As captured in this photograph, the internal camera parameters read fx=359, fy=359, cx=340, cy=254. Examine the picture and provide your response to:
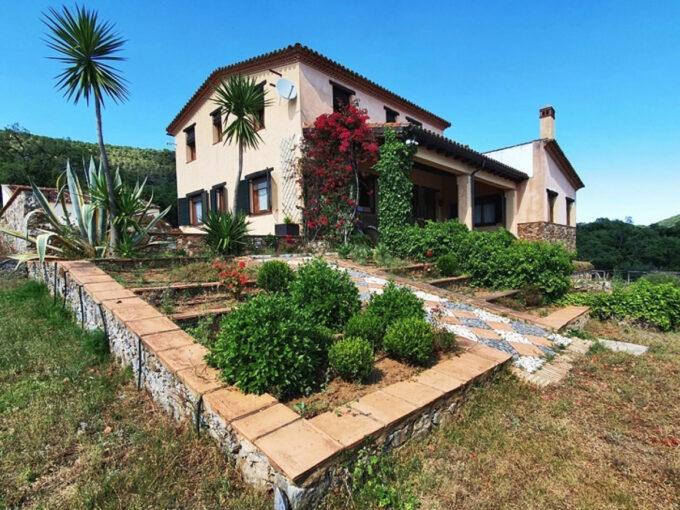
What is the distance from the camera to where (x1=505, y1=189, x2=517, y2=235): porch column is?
47.4 feet

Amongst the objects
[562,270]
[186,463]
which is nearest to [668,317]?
[562,270]

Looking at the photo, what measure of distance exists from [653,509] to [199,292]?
4.38 m

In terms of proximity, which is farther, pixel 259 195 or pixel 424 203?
pixel 424 203

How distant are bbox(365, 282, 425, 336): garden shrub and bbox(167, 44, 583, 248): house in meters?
6.26

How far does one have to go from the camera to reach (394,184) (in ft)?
29.0

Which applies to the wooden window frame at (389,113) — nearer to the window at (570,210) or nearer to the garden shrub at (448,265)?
the garden shrub at (448,265)

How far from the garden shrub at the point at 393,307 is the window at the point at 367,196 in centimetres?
747

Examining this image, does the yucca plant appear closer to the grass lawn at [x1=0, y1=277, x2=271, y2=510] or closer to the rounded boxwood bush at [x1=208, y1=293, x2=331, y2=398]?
the grass lawn at [x1=0, y1=277, x2=271, y2=510]

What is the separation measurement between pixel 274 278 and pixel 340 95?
8469 mm

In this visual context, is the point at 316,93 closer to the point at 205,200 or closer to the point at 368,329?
the point at 205,200

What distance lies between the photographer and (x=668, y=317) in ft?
17.3

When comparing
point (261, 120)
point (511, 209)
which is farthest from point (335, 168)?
point (511, 209)

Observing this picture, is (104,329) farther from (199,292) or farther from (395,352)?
(395,352)

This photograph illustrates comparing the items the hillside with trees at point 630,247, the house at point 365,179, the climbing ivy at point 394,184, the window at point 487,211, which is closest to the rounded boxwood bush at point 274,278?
the climbing ivy at point 394,184
